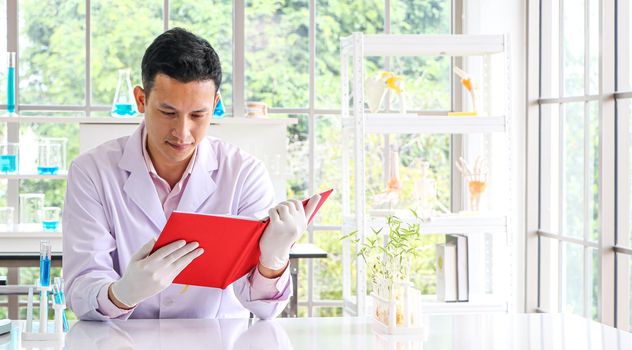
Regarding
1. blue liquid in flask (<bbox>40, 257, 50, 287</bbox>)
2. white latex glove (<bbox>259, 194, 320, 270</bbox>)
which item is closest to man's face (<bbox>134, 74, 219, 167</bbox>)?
white latex glove (<bbox>259, 194, 320, 270</bbox>)

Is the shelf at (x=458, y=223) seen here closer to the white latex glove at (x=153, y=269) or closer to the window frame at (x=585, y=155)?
the window frame at (x=585, y=155)

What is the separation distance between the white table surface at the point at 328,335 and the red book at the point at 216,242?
0.36 feet

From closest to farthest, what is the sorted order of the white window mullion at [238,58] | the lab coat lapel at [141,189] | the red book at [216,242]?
1. the red book at [216,242]
2. the lab coat lapel at [141,189]
3. the white window mullion at [238,58]

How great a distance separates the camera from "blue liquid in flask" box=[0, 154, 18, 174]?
4.50 meters

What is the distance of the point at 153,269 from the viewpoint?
1.86m

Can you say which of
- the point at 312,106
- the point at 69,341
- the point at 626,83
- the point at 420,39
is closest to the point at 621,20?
the point at 626,83

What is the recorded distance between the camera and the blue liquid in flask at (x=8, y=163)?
450 cm

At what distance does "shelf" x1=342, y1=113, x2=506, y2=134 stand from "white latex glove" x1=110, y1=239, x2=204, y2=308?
2.27 metres

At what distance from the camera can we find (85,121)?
15.0 feet

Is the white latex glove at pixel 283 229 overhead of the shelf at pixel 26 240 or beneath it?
overhead

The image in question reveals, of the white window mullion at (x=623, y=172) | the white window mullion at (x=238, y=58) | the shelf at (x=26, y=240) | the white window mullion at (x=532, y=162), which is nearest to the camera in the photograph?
the white window mullion at (x=623, y=172)

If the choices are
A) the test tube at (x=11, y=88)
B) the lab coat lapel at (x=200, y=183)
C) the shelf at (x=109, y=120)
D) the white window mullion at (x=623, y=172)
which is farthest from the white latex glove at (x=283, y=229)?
the test tube at (x=11, y=88)

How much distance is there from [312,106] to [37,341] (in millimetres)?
3257

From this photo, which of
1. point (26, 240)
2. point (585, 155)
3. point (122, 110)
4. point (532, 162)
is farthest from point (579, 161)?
point (26, 240)
